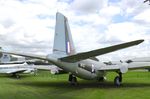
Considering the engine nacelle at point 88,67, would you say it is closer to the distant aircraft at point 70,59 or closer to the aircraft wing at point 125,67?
the distant aircraft at point 70,59

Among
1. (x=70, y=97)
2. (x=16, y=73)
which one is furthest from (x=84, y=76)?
(x=16, y=73)

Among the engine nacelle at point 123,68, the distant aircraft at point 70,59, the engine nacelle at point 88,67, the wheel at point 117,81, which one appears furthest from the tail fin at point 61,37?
the wheel at point 117,81

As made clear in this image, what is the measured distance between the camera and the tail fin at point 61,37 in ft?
71.6

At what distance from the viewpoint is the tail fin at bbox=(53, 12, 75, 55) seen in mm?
21812

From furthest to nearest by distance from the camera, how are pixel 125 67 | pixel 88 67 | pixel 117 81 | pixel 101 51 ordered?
pixel 117 81 → pixel 125 67 → pixel 88 67 → pixel 101 51

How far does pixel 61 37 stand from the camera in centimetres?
2216

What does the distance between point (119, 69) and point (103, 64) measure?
2.39 m

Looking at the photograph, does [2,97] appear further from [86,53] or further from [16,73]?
[16,73]

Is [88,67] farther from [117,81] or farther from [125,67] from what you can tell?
[117,81]

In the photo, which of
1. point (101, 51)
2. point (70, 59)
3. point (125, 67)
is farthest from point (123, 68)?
point (101, 51)

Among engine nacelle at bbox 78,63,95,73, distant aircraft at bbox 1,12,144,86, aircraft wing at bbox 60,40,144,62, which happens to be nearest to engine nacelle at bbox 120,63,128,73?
distant aircraft at bbox 1,12,144,86

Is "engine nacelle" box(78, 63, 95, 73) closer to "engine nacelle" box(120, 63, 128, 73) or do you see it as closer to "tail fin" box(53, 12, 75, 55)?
"tail fin" box(53, 12, 75, 55)

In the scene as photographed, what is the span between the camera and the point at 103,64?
2578 cm

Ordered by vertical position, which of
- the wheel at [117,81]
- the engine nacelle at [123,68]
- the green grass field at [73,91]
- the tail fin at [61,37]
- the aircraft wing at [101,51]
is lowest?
the green grass field at [73,91]
